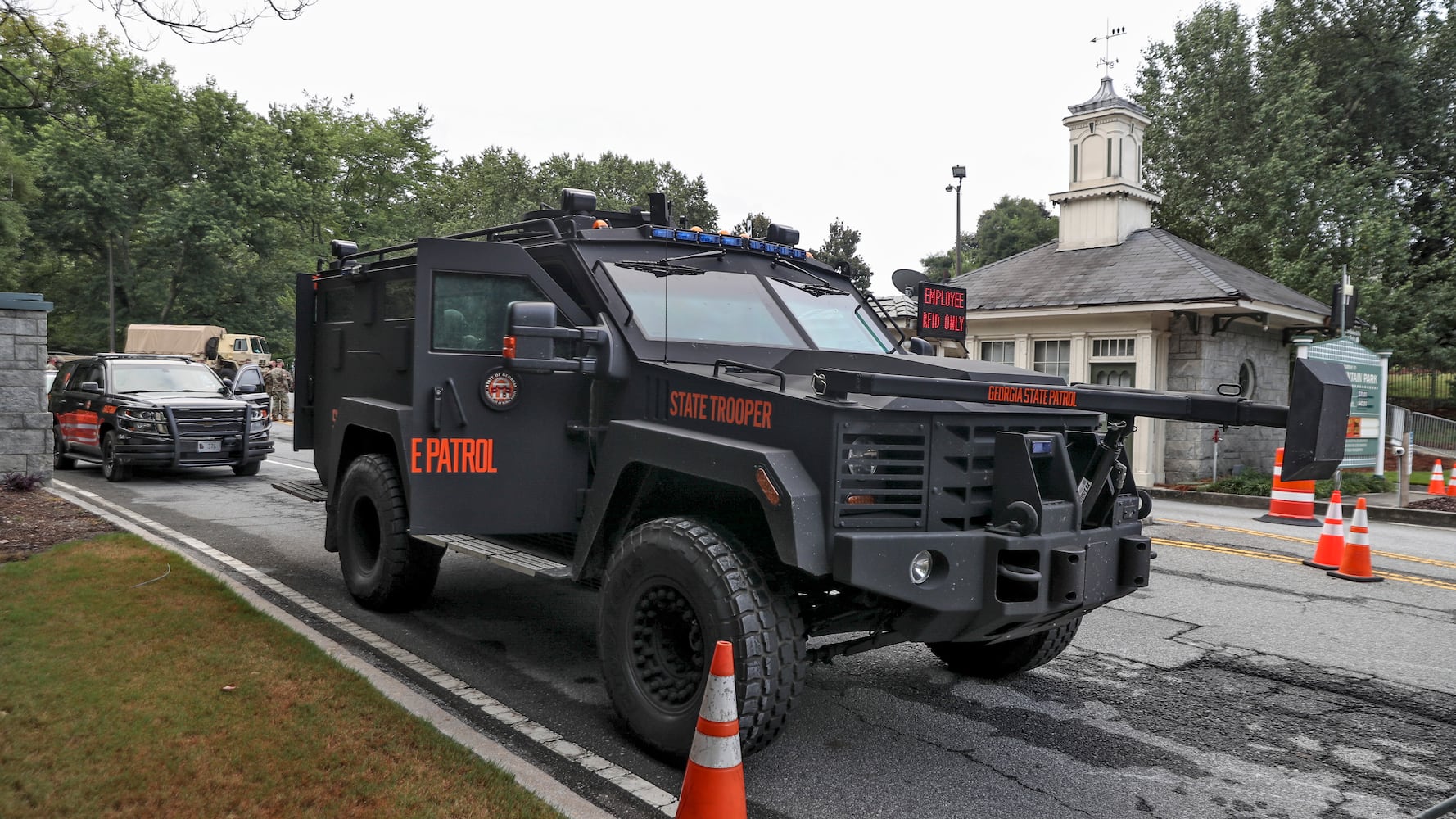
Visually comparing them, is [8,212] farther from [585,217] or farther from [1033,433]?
[1033,433]

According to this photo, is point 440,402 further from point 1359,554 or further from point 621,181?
point 621,181

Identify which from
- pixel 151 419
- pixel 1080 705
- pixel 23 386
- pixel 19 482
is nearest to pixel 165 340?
pixel 151 419

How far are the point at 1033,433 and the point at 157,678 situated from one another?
4193 mm

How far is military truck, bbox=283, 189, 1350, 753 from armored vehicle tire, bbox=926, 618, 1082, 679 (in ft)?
0.07

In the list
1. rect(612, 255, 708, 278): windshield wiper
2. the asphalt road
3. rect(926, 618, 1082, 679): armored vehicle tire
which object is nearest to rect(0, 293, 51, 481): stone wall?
the asphalt road

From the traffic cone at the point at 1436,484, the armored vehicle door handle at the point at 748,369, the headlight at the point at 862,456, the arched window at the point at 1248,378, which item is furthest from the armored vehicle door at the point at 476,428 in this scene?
the arched window at the point at 1248,378

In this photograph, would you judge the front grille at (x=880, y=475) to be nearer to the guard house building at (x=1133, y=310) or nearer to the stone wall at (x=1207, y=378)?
the guard house building at (x=1133, y=310)

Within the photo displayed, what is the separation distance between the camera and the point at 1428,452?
2347 centimetres

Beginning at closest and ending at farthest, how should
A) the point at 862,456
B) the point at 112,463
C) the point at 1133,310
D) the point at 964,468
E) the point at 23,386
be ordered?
the point at 862,456, the point at 964,468, the point at 23,386, the point at 112,463, the point at 1133,310

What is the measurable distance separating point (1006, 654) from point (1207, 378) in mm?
14800

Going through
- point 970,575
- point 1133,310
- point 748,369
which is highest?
point 1133,310

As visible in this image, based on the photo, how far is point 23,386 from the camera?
10945mm

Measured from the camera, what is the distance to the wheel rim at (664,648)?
411cm

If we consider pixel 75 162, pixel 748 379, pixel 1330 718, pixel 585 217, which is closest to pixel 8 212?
pixel 75 162
